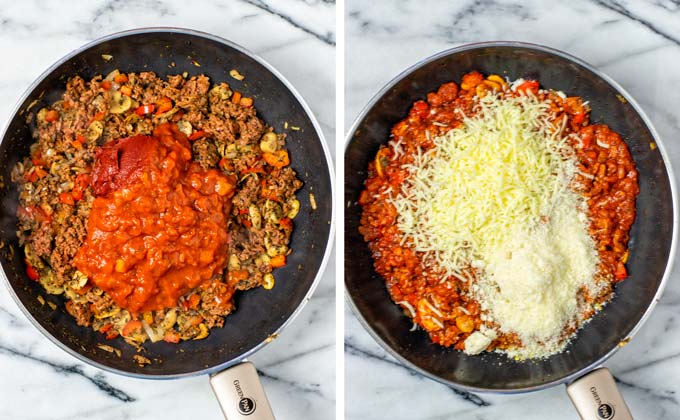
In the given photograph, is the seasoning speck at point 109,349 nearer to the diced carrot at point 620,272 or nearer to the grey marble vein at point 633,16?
the diced carrot at point 620,272

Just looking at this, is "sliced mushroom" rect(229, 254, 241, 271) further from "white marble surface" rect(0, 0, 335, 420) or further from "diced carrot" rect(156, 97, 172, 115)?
"diced carrot" rect(156, 97, 172, 115)

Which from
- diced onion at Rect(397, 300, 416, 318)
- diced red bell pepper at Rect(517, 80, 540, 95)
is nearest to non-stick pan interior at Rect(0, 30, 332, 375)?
diced onion at Rect(397, 300, 416, 318)

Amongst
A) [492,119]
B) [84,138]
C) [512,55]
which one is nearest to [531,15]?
[512,55]

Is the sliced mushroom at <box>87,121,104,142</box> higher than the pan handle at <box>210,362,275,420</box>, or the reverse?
the sliced mushroom at <box>87,121,104,142</box>

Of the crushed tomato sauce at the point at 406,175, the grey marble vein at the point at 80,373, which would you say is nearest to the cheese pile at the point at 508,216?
the crushed tomato sauce at the point at 406,175

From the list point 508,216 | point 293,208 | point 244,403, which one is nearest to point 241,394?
point 244,403

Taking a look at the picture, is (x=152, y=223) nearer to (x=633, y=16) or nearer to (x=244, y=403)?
(x=244, y=403)
